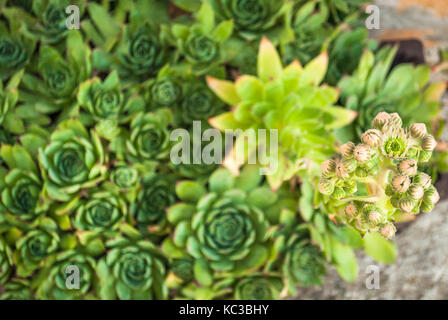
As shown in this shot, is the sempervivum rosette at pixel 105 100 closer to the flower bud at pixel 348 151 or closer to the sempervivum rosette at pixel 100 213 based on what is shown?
→ the sempervivum rosette at pixel 100 213

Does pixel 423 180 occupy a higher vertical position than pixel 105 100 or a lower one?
lower

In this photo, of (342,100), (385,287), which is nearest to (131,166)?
(342,100)

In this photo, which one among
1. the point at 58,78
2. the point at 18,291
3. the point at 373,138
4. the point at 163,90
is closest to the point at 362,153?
the point at 373,138

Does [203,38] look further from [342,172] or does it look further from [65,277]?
[65,277]

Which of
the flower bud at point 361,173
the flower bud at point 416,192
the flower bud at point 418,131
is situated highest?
the flower bud at point 418,131

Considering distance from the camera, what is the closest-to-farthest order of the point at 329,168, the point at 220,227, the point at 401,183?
1. the point at 401,183
2. the point at 329,168
3. the point at 220,227

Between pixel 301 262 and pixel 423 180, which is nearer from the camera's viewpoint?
pixel 423 180

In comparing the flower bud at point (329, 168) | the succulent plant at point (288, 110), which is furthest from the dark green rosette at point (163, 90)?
the flower bud at point (329, 168)
